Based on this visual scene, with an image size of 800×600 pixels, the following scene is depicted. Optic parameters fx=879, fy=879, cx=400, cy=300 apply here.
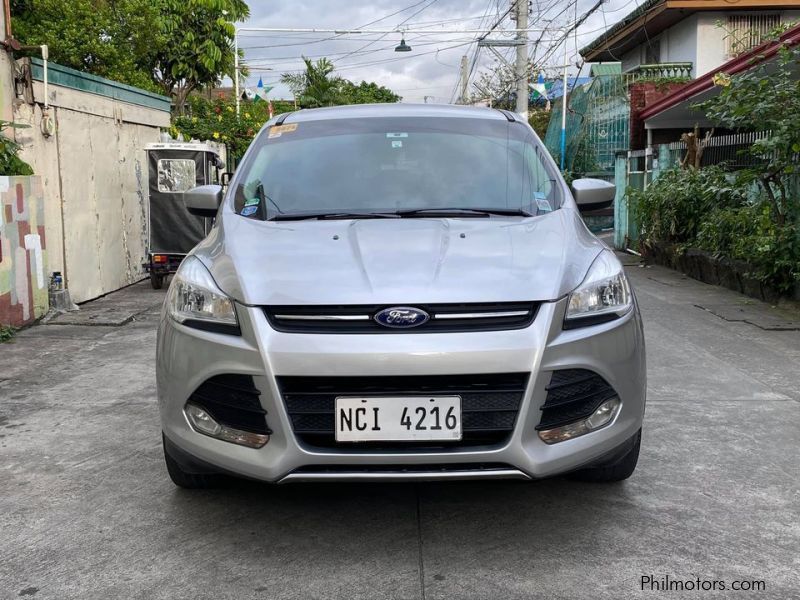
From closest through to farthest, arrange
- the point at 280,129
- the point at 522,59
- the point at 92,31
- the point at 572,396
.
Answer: the point at 572,396
the point at 280,129
the point at 92,31
the point at 522,59

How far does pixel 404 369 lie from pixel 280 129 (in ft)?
7.20

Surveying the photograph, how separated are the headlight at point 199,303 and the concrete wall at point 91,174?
6.91 metres

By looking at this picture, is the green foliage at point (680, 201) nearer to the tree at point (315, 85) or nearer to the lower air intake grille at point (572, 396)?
the lower air intake grille at point (572, 396)

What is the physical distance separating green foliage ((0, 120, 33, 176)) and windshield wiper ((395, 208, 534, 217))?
5.76 m

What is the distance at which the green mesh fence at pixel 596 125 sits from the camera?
21.1 metres

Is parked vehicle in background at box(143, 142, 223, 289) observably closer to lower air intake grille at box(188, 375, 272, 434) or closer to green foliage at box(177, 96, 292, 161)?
green foliage at box(177, 96, 292, 161)

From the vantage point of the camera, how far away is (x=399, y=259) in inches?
126

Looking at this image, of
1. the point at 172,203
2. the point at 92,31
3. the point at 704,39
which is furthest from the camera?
the point at 704,39

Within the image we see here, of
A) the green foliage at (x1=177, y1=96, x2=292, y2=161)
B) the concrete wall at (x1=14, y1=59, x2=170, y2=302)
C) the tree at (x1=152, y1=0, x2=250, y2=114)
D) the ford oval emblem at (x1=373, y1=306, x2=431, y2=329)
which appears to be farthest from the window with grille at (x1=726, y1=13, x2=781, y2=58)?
the ford oval emblem at (x1=373, y1=306, x2=431, y2=329)

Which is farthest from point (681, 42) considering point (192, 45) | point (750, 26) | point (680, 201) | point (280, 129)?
point (280, 129)

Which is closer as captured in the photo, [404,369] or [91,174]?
[404,369]

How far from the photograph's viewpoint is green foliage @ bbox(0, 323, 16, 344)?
775 cm

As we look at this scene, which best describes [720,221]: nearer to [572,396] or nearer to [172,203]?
[172,203]

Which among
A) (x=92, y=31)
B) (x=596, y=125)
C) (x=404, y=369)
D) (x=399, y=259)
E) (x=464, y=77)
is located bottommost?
(x=404, y=369)
